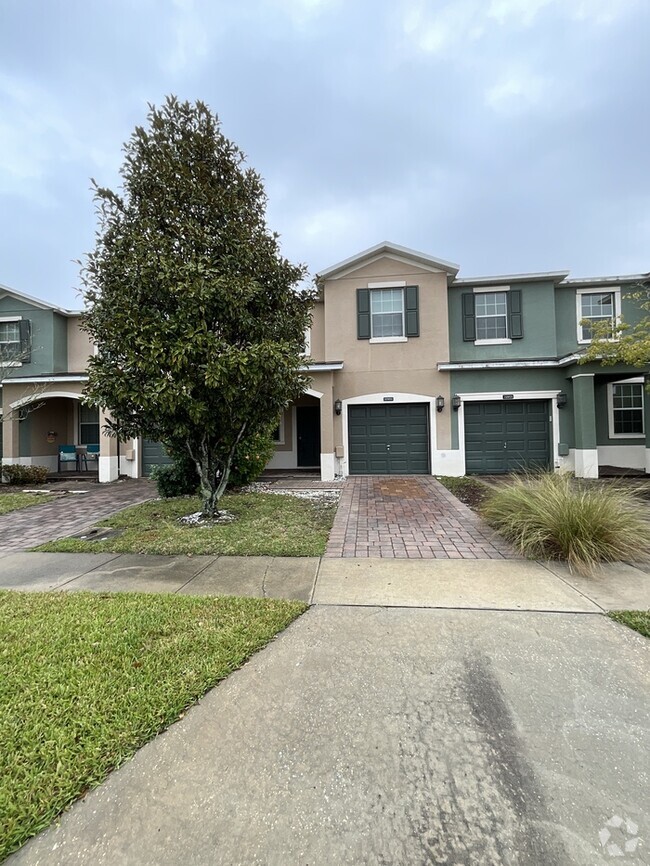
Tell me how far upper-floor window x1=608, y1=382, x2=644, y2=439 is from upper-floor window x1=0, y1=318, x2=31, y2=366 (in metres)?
20.0

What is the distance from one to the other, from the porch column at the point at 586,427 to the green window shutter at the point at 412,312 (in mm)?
4944

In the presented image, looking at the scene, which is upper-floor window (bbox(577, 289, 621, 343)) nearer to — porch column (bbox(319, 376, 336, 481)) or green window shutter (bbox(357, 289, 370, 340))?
green window shutter (bbox(357, 289, 370, 340))

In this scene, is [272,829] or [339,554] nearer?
[272,829]

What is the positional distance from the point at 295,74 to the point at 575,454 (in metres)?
15.9

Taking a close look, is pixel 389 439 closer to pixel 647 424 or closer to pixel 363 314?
pixel 363 314

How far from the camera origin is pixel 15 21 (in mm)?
9586

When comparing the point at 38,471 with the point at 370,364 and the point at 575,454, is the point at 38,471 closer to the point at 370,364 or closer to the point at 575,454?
the point at 370,364

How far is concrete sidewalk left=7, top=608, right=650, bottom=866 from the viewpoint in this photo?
1597mm

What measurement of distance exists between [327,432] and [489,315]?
21.9ft

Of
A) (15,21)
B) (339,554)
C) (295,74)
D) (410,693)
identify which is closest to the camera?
(410,693)

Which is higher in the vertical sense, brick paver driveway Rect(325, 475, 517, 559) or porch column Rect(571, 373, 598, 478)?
porch column Rect(571, 373, 598, 478)

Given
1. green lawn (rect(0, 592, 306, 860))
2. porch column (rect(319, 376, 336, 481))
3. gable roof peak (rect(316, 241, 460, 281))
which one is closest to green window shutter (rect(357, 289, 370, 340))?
gable roof peak (rect(316, 241, 460, 281))

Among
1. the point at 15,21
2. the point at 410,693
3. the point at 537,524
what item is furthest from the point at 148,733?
the point at 15,21

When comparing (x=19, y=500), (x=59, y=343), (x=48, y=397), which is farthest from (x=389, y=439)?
(x=59, y=343)
